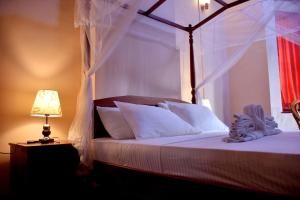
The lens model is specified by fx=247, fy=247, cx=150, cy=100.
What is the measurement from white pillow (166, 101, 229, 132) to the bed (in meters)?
1.07

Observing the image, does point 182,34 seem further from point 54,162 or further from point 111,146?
point 54,162

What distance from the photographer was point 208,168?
1.29 meters

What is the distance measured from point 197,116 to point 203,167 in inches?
A: 59.2

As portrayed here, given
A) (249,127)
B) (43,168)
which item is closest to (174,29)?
(249,127)

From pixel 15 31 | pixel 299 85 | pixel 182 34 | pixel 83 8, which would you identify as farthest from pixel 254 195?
pixel 299 85

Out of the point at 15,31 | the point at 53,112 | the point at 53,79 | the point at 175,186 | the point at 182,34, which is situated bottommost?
the point at 175,186

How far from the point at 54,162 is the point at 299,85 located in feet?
12.3

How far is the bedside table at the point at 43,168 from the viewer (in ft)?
5.73

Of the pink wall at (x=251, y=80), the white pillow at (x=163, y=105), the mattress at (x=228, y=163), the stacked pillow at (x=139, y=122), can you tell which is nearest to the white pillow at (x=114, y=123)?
the stacked pillow at (x=139, y=122)

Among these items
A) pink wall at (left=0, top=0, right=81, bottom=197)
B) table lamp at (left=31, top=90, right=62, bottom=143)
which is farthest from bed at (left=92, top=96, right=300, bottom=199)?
pink wall at (left=0, top=0, right=81, bottom=197)

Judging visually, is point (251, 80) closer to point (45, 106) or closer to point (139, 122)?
point (139, 122)

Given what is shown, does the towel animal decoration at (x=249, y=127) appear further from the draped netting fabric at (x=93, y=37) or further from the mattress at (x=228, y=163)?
the draped netting fabric at (x=93, y=37)

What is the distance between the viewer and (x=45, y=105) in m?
1.97

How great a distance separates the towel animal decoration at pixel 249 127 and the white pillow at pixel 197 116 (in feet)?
2.74
